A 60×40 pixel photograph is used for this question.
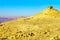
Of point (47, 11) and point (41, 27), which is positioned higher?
point (47, 11)

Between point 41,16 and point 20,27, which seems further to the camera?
point 41,16

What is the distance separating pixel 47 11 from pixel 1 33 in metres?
12.5

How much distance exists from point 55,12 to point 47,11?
1320 millimetres

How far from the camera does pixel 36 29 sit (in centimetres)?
2095

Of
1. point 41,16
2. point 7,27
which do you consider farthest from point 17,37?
point 41,16

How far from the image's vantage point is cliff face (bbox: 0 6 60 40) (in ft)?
56.6

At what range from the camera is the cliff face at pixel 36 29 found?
17.3m

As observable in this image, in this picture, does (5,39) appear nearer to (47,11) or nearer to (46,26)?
(46,26)

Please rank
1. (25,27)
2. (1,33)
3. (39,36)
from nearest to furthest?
(39,36), (1,33), (25,27)

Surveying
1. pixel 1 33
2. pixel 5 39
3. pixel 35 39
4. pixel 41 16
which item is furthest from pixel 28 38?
pixel 41 16

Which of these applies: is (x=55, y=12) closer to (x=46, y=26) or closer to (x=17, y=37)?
(x=46, y=26)

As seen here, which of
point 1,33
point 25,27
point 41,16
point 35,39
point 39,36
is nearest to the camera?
point 35,39

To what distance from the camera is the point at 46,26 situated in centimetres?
2270

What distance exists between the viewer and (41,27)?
72.2 ft
